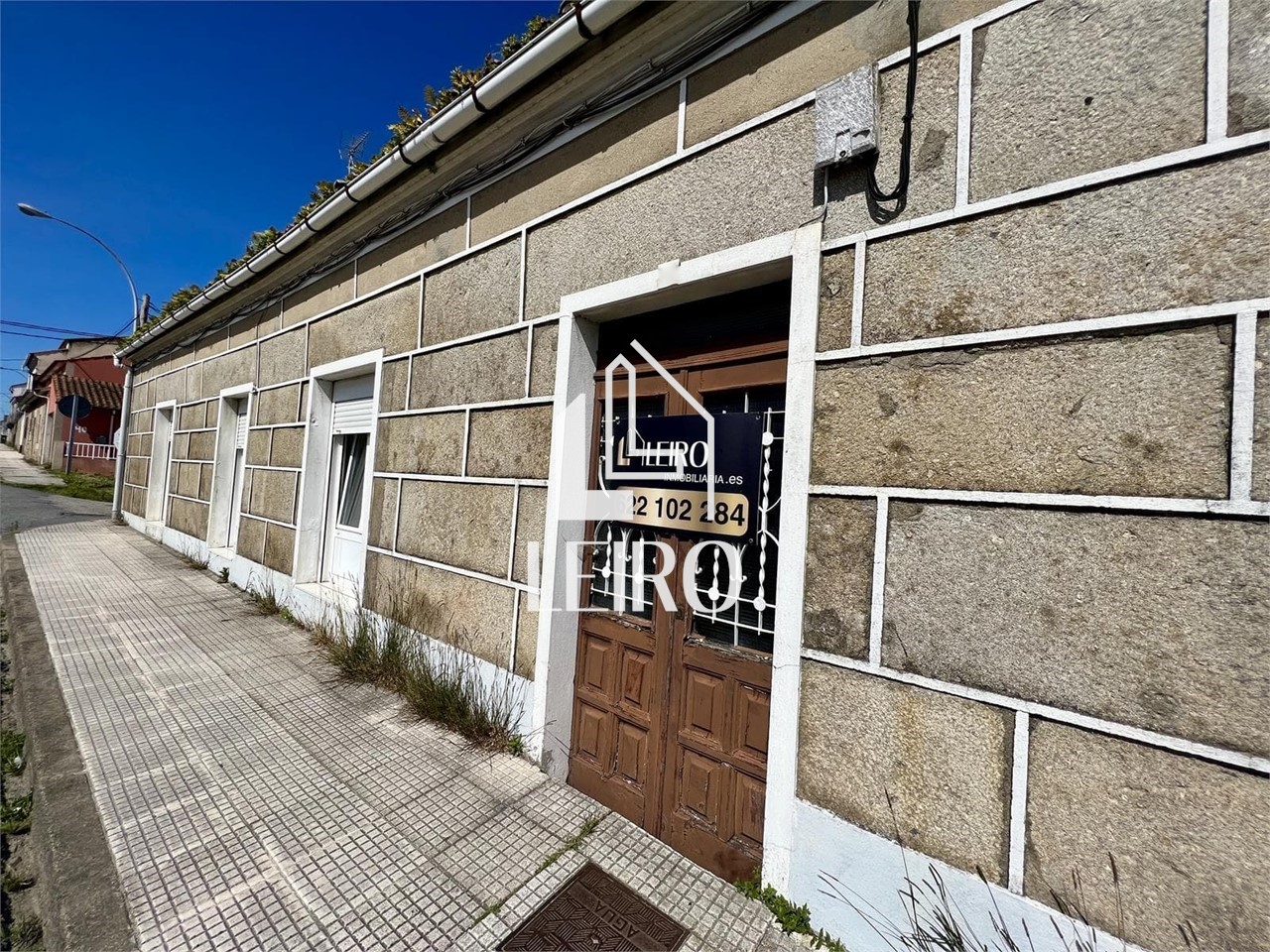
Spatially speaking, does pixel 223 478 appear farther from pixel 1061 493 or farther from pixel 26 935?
pixel 1061 493

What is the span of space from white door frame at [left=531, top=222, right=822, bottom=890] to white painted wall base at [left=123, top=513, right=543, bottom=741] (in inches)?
5.5

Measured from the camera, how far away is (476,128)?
4.04 metres

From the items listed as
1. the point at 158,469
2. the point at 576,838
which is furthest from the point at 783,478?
the point at 158,469

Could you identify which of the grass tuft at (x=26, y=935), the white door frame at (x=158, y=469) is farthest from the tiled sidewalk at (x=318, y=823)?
the white door frame at (x=158, y=469)

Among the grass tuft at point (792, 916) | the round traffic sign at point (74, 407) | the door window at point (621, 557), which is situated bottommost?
the grass tuft at point (792, 916)

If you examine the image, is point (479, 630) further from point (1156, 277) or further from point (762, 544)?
point (1156, 277)

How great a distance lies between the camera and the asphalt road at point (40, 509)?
12.6 m

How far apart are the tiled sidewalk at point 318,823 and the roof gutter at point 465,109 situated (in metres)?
4.60

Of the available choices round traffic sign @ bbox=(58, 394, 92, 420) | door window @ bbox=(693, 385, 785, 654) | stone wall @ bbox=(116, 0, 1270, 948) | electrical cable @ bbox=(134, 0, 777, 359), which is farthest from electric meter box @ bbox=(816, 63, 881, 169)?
round traffic sign @ bbox=(58, 394, 92, 420)

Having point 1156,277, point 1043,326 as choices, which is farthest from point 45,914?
point 1156,277

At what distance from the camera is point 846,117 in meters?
2.22

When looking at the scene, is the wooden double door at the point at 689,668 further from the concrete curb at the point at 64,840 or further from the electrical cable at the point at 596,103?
the concrete curb at the point at 64,840

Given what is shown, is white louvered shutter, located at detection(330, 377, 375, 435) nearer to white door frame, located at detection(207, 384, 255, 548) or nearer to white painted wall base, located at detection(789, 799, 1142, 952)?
white door frame, located at detection(207, 384, 255, 548)

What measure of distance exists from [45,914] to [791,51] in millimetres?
5216
